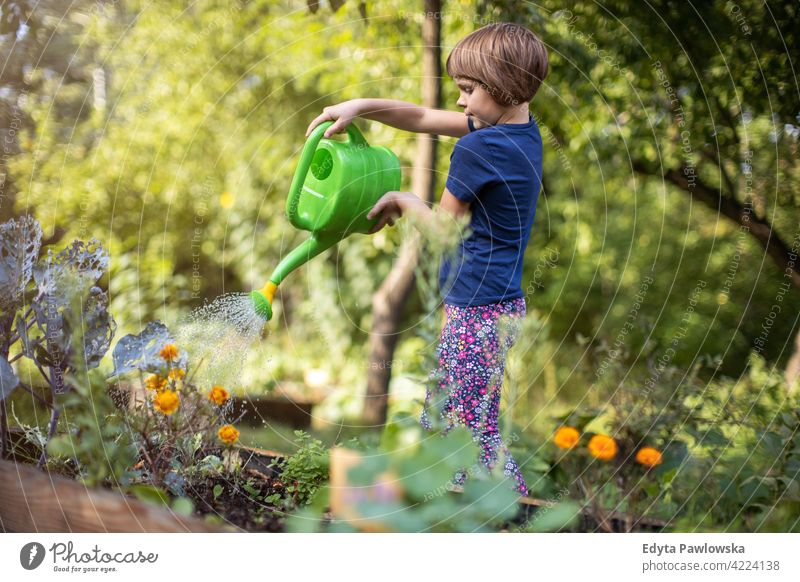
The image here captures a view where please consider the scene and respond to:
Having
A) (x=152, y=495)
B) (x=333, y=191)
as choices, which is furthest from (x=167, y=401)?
(x=333, y=191)

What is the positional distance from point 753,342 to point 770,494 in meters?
1.94

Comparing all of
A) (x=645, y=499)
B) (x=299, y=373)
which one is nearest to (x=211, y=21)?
(x=299, y=373)

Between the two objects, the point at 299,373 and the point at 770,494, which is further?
the point at 299,373

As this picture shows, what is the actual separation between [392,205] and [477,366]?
0.45 meters

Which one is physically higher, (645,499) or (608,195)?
(608,195)

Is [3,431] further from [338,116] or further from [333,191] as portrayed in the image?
[338,116]

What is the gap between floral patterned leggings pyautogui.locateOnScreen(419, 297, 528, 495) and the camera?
1945mm

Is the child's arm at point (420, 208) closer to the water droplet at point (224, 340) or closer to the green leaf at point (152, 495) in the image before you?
the water droplet at point (224, 340)

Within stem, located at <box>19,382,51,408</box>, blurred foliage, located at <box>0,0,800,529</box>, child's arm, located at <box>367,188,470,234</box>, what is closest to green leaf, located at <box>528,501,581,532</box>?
blurred foliage, located at <box>0,0,800,529</box>

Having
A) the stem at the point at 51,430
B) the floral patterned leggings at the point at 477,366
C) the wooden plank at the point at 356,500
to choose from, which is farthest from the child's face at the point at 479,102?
the stem at the point at 51,430

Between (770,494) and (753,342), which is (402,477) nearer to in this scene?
(770,494)

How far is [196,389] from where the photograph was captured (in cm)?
190

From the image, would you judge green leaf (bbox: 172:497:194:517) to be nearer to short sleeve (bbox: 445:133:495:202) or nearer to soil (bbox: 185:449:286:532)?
soil (bbox: 185:449:286:532)

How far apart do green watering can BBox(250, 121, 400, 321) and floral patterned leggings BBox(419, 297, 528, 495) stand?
0.34 meters
